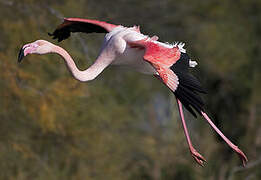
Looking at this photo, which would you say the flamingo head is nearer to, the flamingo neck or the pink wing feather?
the flamingo neck

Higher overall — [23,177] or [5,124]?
[5,124]

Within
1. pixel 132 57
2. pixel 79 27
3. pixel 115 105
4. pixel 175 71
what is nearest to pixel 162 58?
pixel 175 71

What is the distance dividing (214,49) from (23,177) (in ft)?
32.5

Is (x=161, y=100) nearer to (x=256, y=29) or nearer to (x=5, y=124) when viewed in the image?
(x=256, y=29)

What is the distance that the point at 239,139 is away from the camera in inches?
522

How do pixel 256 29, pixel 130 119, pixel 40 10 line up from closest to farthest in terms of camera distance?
pixel 40 10 → pixel 130 119 → pixel 256 29

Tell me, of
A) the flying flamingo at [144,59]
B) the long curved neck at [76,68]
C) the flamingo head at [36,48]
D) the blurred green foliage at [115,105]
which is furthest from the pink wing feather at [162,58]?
the blurred green foliage at [115,105]

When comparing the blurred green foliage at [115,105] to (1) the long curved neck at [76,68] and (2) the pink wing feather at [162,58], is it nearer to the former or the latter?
(1) the long curved neck at [76,68]

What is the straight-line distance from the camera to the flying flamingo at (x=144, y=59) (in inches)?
235

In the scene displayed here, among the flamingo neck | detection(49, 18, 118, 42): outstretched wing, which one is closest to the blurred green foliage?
detection(49, 18, 118, 42): outstretched wing

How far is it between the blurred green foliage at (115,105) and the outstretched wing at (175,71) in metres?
2.05

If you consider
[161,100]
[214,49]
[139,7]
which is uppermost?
[139,7]

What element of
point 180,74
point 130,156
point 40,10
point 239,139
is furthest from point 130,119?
point 180,74

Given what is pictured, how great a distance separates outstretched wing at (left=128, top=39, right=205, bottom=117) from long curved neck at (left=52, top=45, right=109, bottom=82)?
345mm
